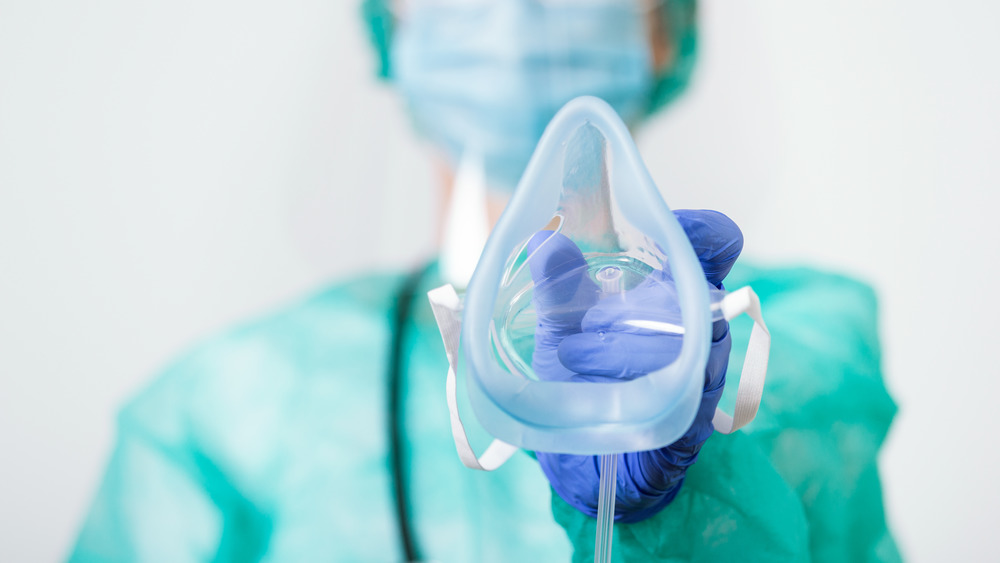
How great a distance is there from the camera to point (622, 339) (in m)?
0.32

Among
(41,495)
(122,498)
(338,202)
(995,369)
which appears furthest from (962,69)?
(41,495)

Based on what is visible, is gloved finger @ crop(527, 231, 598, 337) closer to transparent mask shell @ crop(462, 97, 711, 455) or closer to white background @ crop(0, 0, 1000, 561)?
transparent mask shell @ crop(462, 97, 711, 455)

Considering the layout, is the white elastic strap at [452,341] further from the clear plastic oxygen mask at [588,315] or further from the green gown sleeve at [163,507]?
the green gown sleeve at [163,507]

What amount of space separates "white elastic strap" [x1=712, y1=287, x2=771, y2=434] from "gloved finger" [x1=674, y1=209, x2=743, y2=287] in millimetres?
41

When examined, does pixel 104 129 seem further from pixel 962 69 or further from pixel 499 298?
pixel 962 69

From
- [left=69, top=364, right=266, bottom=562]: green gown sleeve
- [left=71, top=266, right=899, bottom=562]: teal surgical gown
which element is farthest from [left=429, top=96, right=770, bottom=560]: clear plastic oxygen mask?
[left=69, top=364, right=266, bottom=562]: green gown sleeve

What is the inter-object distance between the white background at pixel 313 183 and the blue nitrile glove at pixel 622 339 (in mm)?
526

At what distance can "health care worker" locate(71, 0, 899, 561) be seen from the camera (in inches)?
16.5

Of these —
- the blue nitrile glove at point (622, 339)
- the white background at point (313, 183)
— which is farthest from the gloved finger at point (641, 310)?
the white background at point (313, 183)

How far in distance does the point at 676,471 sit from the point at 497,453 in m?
A: 0.10

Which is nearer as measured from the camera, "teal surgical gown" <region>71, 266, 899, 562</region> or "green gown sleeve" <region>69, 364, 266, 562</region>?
"teal surgical gown" <region>71, 266, 899, 562</region>

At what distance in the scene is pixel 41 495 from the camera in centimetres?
100

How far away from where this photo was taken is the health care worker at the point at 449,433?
420 mm

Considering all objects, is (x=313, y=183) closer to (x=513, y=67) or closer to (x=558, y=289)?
(x=513, y=67)
